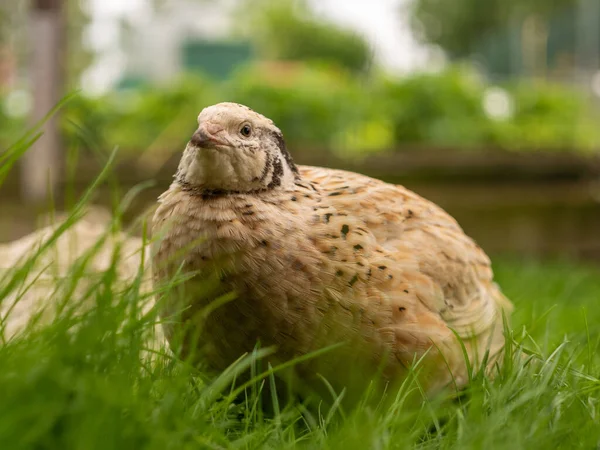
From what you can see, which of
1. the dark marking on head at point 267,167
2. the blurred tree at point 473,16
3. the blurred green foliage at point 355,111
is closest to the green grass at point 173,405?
the dark marking on head at point 267,167

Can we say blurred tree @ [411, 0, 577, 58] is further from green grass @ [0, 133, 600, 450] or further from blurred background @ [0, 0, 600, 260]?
green grass @ [0, 133, 600, 450]

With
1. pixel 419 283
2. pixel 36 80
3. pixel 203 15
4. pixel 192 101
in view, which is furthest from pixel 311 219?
pixel 203 15

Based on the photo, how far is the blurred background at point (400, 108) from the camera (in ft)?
19.7

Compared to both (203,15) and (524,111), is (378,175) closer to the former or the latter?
(524,111)

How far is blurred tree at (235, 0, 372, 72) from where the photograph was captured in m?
8.25

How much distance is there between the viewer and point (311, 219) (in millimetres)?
2191

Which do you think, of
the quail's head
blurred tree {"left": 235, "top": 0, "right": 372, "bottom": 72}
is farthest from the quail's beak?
blurred tree {"left": 235, "top": 0, "right": 372, "bottom": 72}

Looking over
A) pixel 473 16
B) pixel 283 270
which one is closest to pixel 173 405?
pixel 283 270

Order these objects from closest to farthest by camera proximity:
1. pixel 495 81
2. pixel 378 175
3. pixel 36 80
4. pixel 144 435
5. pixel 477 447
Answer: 1. pixel 144 435
2. pixel 477 447
3. pixel 36 80
4. pixel 378 175
5. pixel 495 81

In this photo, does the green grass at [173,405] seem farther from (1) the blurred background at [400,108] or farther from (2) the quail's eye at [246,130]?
(1) the blurred background at [400,108]

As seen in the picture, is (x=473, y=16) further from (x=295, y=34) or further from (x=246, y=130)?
(x=246, y=130)

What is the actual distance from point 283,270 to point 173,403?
56 centimetres

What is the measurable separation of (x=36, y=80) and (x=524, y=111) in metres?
4.48

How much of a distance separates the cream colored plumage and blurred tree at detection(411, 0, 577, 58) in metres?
4.78
